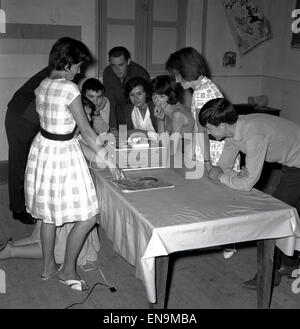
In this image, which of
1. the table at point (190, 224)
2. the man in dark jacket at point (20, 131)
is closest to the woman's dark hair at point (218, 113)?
the table at point (190, 224)

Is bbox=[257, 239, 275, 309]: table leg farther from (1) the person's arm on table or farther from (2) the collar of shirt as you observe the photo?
(2) the collar of shirt

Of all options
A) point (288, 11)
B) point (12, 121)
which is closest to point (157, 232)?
point (12, 121)

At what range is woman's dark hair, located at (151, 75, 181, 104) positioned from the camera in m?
3.07

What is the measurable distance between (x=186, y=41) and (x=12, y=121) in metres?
2.63

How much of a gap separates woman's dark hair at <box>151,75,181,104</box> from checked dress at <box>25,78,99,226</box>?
857mm

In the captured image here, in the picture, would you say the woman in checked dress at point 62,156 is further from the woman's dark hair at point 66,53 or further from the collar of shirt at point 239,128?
the collar of shirt at point 239,128

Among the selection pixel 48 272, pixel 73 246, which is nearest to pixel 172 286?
pixel 73 246

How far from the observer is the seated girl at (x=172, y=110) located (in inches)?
118

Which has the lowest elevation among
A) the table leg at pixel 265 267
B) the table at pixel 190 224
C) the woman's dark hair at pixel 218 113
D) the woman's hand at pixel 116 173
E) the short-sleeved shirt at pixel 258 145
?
the table leg at pixel 265 267

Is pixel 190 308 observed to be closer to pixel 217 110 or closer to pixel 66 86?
pixel 217 110

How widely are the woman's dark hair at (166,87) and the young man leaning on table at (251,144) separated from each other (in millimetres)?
686

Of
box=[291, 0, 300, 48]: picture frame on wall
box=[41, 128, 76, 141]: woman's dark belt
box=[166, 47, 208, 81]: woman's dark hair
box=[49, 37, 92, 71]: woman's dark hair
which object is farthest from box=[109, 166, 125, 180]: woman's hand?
box=[291, 0, 300, 48]: picture frame on wall

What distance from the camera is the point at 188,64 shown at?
2631 mm

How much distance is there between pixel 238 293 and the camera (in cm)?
260
